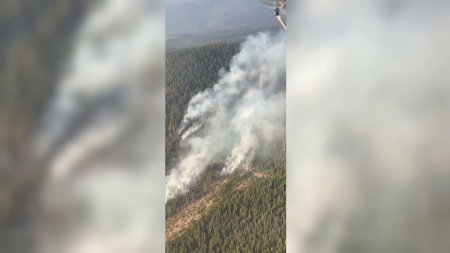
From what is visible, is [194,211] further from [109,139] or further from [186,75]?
[186,75]

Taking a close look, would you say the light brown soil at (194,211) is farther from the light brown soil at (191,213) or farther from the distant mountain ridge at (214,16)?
the distant mountain ridge at (214,16)

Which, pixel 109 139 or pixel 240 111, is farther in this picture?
pixel 240 111

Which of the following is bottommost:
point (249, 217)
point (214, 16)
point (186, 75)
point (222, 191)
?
point (249, 217)

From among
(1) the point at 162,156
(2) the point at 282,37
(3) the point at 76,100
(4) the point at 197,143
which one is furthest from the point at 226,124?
(3) the point at 76,100

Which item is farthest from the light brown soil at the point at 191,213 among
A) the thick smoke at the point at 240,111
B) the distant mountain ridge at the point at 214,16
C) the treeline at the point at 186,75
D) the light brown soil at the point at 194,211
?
the distant mountain ridge at the point at 214,16

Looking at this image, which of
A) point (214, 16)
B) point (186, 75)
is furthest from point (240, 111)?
point (214, 16)

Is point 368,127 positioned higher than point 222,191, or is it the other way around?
point 368,127

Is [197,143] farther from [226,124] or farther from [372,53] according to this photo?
[372,53]
